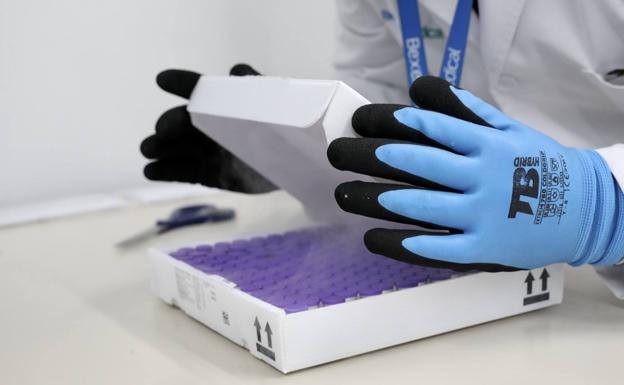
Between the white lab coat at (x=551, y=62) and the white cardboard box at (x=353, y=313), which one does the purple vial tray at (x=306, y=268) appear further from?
the white lab coat at (x=551, y=62)

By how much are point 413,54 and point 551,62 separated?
0.68 ft

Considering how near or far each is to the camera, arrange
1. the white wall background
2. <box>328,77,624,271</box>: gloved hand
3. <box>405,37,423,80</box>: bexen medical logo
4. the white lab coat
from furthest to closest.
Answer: the white wall background → <box>405,37,423,80</box>: bexen medical logo → the white lab coat → <box>328,77,624,271</box>: gloved hand

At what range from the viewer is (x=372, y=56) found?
1340 mm

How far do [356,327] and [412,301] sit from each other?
66mm

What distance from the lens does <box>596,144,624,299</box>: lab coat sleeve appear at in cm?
76

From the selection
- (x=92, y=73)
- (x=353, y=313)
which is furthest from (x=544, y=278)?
(x=92, y=73)

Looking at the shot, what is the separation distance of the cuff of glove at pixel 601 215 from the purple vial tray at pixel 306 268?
0.15 meters

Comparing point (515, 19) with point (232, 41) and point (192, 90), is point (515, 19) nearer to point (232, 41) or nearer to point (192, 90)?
point (192, 90)

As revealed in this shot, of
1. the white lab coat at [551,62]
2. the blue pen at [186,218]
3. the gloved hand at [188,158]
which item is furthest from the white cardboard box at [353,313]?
the blue pen at [186,218]

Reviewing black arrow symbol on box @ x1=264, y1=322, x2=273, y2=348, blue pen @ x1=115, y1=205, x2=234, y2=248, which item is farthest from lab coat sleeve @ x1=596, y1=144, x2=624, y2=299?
blue pen @ x1=115, y1=205, x2=234, y2=248

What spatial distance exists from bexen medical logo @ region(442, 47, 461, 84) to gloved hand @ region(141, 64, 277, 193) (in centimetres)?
31

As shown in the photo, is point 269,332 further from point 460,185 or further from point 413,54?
point 413,54

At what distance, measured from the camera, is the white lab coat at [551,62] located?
934mm

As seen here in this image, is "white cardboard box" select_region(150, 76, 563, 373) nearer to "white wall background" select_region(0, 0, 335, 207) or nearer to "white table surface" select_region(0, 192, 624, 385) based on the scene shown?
"white table surface" select_region(0, 192, 624, 385)
